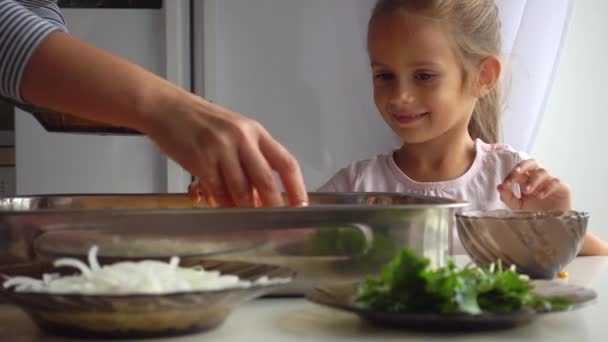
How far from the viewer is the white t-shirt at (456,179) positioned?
170 cm

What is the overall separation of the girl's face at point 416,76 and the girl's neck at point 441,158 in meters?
0.05

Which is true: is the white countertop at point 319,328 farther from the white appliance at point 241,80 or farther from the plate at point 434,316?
the white appliance at point 241,80

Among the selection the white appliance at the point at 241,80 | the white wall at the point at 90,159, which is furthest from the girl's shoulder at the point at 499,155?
the white wall at the point at 90,159

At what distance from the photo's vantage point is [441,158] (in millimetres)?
1758

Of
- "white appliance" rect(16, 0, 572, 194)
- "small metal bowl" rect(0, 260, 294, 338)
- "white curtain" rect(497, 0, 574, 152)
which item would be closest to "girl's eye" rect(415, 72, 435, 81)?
"white curtain" rect(497, 0, 574, 152)

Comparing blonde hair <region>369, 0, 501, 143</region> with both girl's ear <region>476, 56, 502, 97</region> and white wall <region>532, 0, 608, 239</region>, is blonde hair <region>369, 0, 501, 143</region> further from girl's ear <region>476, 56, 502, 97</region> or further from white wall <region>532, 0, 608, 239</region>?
white wall <region>532, 0, 608, 239</region>

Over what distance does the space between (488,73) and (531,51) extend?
575mm

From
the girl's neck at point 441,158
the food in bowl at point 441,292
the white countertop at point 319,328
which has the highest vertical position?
the girl's neck at point 441,158

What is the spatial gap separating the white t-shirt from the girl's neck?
2 centimetres

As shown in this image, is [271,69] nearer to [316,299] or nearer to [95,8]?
[95,8]

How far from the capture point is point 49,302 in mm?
564

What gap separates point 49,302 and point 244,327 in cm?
15

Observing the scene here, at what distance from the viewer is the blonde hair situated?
1720 mm

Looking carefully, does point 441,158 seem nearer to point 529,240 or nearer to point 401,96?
point 401,96
